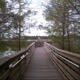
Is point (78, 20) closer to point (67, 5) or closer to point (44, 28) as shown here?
point (67, 5)

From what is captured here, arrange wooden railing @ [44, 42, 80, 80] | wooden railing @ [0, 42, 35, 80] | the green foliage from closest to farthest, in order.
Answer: wooden railing @ [0, 42, 35, 80]
wooden railing @ [44, 42, 80, 80]
the green foliage

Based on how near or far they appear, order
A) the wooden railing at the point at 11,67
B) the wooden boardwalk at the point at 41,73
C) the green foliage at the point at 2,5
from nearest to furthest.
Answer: the wooden railing at the point at 11,67
the wooden boardwalk at the point at 41,73
the green foliage at the point at 2,5

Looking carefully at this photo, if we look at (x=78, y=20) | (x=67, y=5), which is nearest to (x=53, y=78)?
(x=78, y=20)

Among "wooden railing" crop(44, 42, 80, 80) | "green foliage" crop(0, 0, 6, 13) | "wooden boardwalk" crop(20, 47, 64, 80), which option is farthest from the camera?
"green foliage" crop(0, 0, 6, 13)

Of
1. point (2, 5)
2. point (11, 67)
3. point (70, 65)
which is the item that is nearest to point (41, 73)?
point (70, 65)

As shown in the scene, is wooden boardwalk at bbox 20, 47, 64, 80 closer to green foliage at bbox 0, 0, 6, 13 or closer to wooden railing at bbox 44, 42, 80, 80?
wooden railing at bbox 44, 42, 80, 80

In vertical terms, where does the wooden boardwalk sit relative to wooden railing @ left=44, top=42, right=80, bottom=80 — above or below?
below

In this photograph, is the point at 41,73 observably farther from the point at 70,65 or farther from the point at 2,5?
the point at 2,5

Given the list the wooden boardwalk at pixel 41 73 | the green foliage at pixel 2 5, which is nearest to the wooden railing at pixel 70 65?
the wooden boardwalk at pixel 41 73

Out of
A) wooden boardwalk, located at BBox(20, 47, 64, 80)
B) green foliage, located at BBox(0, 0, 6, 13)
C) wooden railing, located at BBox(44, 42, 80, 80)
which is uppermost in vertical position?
green foliage, located at BBox(0, 0, 6, 13)

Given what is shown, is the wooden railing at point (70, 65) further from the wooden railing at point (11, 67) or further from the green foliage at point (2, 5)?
the green foliage at point (2, 5)

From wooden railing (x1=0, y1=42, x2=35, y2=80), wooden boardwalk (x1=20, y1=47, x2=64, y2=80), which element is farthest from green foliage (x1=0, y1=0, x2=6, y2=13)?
wooden railing (x1=0, y1=42, x2=35, y2=80)

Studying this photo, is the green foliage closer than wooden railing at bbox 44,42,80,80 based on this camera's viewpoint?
No

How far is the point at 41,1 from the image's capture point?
32.8 feet
